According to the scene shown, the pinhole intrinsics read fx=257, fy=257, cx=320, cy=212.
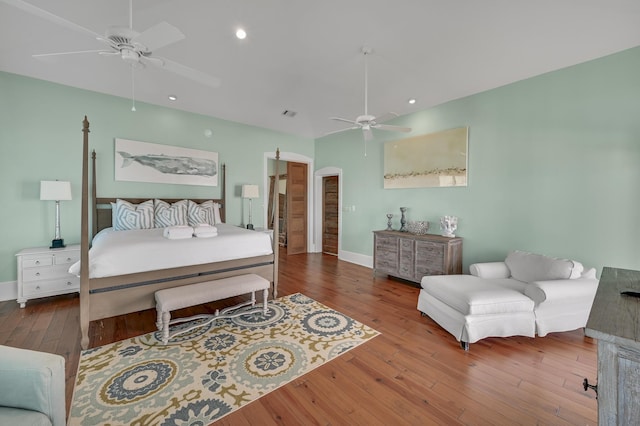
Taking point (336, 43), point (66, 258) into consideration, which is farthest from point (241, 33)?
point (66, 258)

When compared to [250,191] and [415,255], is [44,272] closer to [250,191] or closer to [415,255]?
[250,191]

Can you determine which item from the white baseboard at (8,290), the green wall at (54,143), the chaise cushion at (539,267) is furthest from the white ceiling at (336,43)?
the white baseboard at (8,290)

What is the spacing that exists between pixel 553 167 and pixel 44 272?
6.81 meters

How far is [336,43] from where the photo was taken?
3145 mm

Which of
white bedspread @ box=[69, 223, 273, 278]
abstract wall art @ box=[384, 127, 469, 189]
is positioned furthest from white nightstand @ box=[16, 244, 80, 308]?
abstract wall art @ box=[384, 127, 469, 189]

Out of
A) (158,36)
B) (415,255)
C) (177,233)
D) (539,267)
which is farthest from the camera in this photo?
(415,255)

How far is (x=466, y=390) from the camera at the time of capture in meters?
1.97

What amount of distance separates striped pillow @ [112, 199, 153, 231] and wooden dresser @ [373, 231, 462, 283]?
3924mm

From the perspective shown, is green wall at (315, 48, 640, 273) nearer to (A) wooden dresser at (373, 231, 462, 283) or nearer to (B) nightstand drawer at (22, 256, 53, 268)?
(A) wooden dresser at (373, 231, 462, 283)

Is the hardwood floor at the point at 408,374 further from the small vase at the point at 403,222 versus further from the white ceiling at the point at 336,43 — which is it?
the white ceiling at the point at 336,43

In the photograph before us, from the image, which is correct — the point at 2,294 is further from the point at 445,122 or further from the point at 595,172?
the point at 595,172

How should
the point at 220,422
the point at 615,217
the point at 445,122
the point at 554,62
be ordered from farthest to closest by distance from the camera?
the point at 445,122 < the point at 554,62 < the point at 615,217 < the point at 220,422

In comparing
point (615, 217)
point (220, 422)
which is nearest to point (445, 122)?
point (615, 217)

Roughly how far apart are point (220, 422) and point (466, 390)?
178 cm
